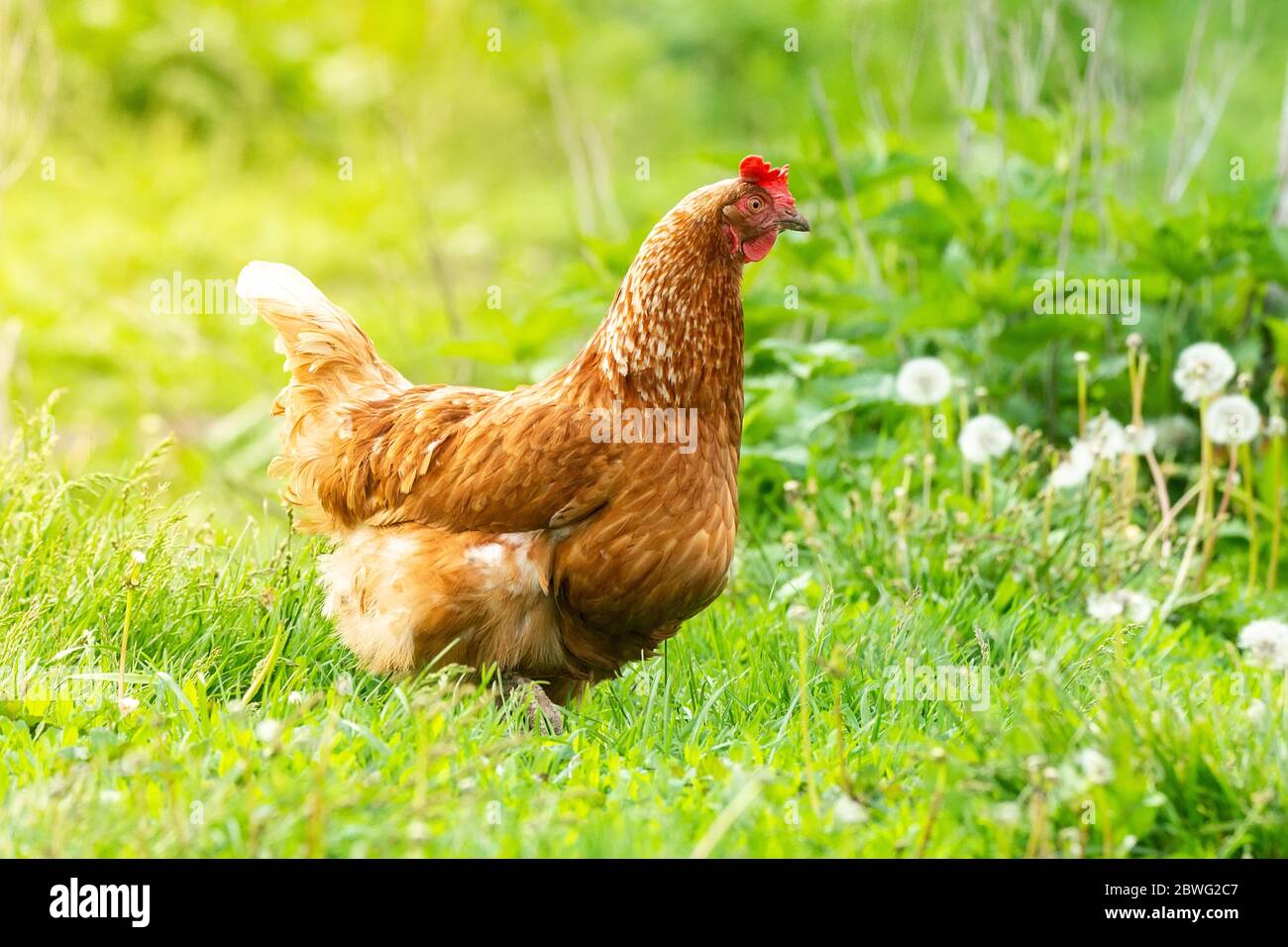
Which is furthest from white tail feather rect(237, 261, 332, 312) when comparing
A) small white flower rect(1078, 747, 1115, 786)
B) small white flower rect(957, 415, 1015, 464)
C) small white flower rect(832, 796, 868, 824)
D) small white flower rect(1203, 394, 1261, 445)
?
small white flower rect(1203, 394, 1261, 445)

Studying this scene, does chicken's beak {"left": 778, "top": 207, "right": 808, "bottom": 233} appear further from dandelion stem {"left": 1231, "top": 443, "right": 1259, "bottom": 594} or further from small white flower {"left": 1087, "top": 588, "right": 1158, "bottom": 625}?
dandelion stem {"left": 1231, "top": 443, "right": 1259, "bottom": 594}

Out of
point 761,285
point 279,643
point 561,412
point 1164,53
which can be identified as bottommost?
point 279,643

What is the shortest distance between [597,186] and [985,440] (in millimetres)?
2707

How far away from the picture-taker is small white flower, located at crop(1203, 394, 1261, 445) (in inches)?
187

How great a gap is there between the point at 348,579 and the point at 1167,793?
6.81ft

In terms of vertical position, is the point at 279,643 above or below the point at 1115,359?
below

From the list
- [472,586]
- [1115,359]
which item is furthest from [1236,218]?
[472,586]

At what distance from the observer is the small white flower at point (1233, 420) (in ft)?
15.6

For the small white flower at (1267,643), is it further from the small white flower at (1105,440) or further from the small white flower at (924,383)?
the small white flower at (924,383)

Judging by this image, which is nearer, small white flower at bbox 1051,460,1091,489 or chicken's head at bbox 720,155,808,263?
chicken's head at bbox 720,155,808,263

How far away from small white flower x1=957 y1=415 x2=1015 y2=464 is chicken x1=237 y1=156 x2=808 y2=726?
129cm

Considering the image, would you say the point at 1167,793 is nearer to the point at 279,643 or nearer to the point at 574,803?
Result: the point at 574,803

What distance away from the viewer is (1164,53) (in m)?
10.2

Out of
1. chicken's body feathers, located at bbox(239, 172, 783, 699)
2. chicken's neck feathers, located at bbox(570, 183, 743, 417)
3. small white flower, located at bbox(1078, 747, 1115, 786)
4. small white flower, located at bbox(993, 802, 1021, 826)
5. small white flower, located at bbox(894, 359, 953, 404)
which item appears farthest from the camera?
small white flower, located at bbox(894, 359, 953, 404)
